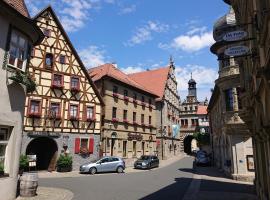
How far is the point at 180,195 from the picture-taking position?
579 inches

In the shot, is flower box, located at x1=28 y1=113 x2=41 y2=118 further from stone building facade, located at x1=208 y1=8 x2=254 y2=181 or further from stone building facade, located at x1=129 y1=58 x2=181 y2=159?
stone building facade, located at x1=129 y1=58 x2=181 y2=159

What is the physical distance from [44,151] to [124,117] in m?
11.4

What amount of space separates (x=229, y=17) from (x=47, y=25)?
→ 16669 millimetres

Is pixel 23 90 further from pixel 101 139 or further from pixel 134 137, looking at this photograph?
pixel 134 137

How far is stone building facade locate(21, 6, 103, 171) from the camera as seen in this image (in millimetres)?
25750

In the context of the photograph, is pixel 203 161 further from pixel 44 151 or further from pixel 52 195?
pixel 52 195

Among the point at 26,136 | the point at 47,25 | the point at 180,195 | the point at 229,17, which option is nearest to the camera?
the point at 180,195

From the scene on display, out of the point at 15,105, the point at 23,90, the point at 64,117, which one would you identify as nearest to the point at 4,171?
the point at 15,105

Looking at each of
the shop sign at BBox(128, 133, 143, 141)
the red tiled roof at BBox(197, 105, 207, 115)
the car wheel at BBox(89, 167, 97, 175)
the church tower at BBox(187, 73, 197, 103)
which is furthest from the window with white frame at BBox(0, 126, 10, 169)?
the church tower at BBox(187, 73, 197, 103)

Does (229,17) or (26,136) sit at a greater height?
(229,17)

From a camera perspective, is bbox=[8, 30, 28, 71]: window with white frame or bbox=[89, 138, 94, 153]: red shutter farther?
bbox=[89, 138, 94, 153]: red shutter

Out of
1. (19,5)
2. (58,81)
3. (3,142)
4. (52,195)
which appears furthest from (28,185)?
(58,81)

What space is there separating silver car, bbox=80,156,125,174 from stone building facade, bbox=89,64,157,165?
182 inches

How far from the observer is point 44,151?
1098 inches
